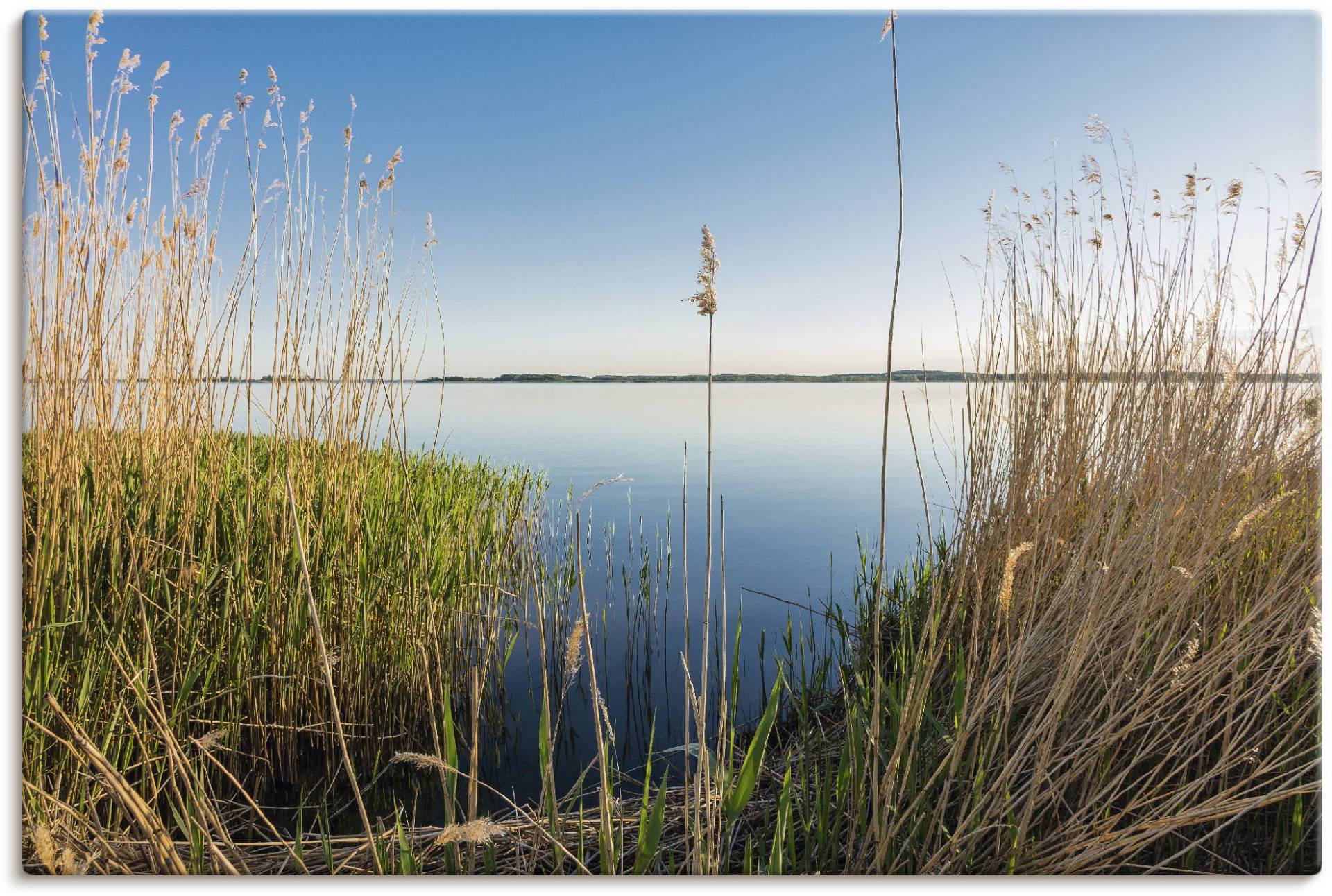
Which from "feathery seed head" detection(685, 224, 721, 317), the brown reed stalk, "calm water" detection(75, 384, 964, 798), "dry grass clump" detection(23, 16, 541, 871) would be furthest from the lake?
the brown reed stalk

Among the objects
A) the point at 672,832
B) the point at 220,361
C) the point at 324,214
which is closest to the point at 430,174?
the point at 324,214

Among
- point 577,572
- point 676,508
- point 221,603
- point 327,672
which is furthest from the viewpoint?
point 676,508

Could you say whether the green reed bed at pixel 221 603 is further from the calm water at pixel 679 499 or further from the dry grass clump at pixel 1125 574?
the dry grass clump at pixel 1125 574

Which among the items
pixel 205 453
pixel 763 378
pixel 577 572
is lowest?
pixel 577 572

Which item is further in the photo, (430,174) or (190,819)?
(430,174)

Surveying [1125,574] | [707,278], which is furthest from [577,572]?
[1125,574]

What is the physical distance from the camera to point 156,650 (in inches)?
68.1

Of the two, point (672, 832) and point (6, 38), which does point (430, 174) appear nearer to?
point (6, 38)

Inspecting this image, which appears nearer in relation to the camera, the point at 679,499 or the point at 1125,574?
the point at 1125,574

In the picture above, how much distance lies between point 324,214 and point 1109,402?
218cm

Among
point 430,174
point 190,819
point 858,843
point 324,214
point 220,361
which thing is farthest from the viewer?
point 430,174

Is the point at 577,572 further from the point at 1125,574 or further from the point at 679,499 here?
the point at 679,499

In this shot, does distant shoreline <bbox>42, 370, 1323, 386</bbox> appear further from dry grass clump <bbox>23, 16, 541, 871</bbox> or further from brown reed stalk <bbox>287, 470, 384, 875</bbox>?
brown reed stalk <bbox>287, 470, 384, 875</bbox>

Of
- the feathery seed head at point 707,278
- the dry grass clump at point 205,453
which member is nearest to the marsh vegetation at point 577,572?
the dry grass clump at point 205,453
